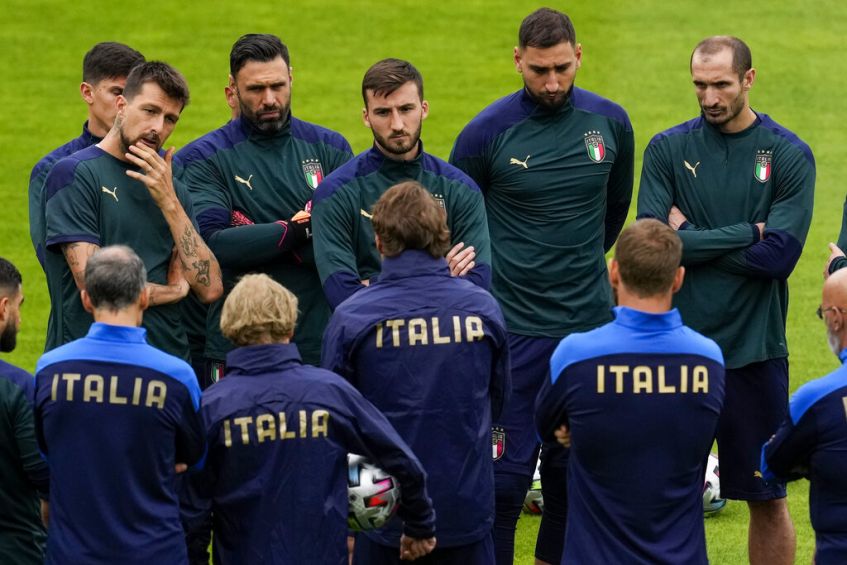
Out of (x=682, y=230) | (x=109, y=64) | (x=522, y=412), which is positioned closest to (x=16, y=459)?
(x=522, y=412)

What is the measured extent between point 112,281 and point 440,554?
151 cm

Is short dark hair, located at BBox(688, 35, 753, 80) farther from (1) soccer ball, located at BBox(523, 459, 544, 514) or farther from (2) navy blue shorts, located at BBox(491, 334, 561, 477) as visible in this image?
(1) soccer ball, located at BBox(523, 459, 544, 514)

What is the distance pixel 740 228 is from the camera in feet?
20.0

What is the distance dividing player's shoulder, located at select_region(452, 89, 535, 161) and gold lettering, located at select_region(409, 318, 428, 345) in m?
1.72

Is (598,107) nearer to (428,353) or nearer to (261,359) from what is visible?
(428,353)

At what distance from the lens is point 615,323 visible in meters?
4.61

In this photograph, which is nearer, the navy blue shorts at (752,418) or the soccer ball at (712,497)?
the navy blue shorts at (752,418)

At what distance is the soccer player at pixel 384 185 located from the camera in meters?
5.80

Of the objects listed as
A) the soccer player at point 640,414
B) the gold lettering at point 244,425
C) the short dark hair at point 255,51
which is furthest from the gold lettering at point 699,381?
the short dark hair at point 255,51

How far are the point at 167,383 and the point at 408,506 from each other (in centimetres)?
91

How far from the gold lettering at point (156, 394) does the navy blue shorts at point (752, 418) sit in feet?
8.92

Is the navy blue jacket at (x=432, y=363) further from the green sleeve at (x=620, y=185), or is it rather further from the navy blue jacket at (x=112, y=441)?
the green sleeve at (x=620, y=185)

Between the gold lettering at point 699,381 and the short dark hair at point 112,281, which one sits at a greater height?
the short dark hair at point 112,281

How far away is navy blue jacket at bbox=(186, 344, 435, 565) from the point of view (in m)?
4.54
